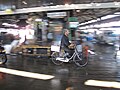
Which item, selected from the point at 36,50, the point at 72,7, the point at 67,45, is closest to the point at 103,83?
the point at 67,45

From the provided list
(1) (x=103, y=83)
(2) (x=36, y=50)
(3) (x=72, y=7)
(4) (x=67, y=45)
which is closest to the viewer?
(1) (x=103, y=83)

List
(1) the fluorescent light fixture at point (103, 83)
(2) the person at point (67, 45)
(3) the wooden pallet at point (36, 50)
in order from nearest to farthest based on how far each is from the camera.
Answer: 1. (1) the fluorescent light fixture at point (103, 83)
2. (2) the person at point (67, 45)
3. (3) the wooden pallet at point (36, 50)

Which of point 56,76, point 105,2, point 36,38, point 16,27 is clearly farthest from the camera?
point 16,27

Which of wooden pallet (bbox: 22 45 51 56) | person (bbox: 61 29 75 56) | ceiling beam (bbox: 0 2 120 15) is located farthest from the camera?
ceiling beam (bbox: 0 2 120 15)

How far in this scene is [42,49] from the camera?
17.9m

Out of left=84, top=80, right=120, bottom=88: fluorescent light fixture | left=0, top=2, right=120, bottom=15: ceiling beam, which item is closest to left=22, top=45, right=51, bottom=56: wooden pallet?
left=0, top=2, right=120, bottom=15: ceiling beam

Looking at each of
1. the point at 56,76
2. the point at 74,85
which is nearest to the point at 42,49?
the point at 56,76

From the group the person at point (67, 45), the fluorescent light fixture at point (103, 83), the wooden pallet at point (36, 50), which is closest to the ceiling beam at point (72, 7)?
the wooden pallet at point (36, 50)

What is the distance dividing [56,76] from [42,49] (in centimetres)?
758

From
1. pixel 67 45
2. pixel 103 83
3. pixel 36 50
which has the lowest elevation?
pixel 103 83

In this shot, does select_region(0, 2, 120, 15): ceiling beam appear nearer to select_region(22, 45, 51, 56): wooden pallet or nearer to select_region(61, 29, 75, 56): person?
select_region(22, 45, 51, 56): wooden pallet

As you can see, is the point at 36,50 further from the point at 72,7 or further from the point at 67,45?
the point at 72,7

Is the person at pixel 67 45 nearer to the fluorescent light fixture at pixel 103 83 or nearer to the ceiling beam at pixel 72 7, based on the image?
the fluorescent light fixture at pixel 103 83

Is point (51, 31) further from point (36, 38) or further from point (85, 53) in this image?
point (85, 53)
